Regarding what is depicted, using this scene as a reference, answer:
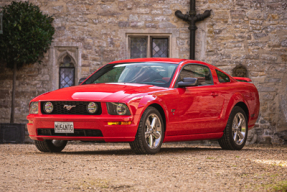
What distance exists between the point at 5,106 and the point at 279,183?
1047cm

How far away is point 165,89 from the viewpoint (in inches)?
294

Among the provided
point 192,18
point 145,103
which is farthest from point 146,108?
point 192,18

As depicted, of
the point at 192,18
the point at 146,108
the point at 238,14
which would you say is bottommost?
the point at 146,108

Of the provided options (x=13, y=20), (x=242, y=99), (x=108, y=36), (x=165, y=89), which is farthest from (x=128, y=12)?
(x=165, y=89)

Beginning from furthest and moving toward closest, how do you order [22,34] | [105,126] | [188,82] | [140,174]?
[22,34] < [188,82] < [105,126] < [140,174]

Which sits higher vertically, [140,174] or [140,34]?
[140,34]

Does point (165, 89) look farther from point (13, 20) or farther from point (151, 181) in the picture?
point (13, 20)

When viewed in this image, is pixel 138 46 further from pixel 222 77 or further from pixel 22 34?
pixel 222 77

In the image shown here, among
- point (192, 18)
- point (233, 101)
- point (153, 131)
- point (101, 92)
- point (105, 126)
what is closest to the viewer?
point (105, 126)

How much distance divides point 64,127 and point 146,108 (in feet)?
3.69

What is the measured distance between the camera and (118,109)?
22.2ft

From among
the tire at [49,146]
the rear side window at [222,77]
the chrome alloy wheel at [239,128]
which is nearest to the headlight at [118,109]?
the tire at [49,146]

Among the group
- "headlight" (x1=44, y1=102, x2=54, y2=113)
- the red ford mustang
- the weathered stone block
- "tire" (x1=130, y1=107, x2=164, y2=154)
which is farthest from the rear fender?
the weathered stone block

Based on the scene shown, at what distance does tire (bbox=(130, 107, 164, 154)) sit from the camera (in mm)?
6875
